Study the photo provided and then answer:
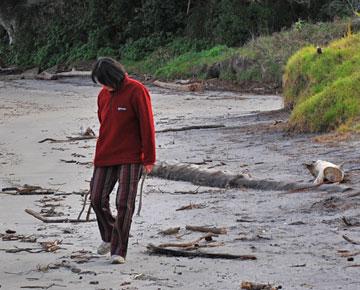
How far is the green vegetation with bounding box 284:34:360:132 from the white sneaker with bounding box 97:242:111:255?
27.2 feet

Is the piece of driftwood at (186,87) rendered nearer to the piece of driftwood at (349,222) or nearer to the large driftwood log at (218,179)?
the large driftwood log at (218,179)

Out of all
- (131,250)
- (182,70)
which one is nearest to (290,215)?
(131,250)

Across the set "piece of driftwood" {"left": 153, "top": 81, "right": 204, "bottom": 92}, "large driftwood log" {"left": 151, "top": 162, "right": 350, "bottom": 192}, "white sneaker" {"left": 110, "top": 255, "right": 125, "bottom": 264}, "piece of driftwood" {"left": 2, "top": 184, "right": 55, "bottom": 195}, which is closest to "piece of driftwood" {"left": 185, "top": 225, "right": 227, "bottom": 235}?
"white sneaker" {"left": 110, "top": 255, "right": 125, "bottom": 264}

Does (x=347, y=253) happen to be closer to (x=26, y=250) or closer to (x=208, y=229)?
(x=208, y=229)

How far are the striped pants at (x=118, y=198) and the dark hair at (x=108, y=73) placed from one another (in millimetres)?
677

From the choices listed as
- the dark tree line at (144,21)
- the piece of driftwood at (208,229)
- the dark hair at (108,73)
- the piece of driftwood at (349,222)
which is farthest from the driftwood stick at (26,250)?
the dark tree line at (144,21)

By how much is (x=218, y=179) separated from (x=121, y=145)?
4.66 meters

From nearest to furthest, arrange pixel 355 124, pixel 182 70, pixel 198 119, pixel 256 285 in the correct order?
pixel 256 285, pixel 355 124, pixel 198 119, pixel 182 70

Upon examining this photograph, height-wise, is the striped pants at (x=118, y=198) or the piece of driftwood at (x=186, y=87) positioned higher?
the striped pants at (x=118, y=198)

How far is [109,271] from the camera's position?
7.87 meters

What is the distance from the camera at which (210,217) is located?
10.4 meters

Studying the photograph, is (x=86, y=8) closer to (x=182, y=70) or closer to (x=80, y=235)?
(x=182, y=70)

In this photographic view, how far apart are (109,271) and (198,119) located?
16267 mm

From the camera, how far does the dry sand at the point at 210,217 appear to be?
7.50m
